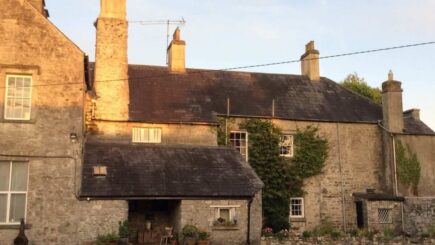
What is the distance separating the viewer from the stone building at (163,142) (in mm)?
19641

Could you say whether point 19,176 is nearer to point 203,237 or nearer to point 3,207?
point 3,207

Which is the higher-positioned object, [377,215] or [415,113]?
[415,113]

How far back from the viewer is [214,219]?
68.1 ft

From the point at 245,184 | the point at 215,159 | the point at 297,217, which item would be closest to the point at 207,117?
the point at 215,159

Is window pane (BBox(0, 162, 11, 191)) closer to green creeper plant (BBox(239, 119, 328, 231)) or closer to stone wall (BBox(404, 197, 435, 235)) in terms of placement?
green creeper plant (BBox(239, 119, 328, 231))

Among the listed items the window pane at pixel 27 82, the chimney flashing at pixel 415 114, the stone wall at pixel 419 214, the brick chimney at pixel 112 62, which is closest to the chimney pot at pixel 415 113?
the chimney flashing at pixel 415 114

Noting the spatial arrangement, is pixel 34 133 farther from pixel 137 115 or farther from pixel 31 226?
pixel 137 115

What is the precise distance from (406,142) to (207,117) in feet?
37.0

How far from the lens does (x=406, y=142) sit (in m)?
28.2

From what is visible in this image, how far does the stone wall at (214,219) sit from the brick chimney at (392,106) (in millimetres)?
11250

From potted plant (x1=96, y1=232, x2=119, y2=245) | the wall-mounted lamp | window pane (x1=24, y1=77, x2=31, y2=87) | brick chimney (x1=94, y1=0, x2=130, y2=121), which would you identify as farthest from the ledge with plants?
window pane (x1=24, y1=77, x2=31, y2=87)

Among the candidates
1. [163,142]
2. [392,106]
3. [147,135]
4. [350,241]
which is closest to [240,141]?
[163,142]

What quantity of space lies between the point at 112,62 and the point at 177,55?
15.8 feet

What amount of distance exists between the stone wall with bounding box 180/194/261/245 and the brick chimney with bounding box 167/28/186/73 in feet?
34.3
